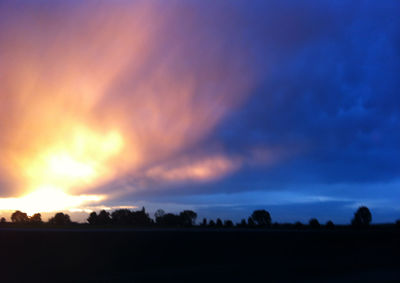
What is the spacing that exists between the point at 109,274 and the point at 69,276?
6.84ft

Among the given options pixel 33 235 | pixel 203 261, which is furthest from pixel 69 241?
pixel 203 261

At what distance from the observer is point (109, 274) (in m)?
22.8

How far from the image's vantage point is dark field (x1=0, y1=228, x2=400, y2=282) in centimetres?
2292

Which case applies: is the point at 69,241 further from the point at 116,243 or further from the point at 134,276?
the point at 134,276

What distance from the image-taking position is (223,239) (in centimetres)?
3353

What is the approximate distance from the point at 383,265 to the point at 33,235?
24.2m

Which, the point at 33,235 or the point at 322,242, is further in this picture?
the point at 322,242

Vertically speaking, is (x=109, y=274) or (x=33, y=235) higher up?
(x=33, y=235)

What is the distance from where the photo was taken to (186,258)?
92.7 ft

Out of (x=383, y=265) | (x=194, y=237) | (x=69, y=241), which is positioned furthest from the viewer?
(x=194, y=237)

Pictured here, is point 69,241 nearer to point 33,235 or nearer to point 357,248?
point 33,235

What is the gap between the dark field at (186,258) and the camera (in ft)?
75.2

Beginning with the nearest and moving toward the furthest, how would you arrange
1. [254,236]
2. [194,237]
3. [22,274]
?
[22,274]
[194,237]
[254,236]

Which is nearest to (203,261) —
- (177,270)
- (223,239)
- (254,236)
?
(177,270)
